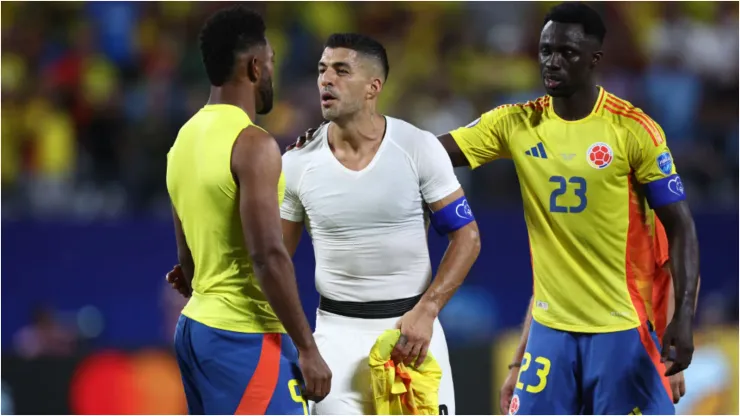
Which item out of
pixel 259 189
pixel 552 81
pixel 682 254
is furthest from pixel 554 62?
pixel 259 189

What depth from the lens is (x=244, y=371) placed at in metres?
4.38

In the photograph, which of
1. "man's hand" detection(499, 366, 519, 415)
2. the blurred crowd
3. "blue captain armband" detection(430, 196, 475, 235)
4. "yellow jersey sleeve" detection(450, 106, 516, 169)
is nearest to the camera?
"blue captain armband" detection(430, 196, 475, 235)

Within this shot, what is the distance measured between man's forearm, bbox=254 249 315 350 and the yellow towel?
66 centimetres

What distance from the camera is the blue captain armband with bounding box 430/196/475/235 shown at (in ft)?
16.4

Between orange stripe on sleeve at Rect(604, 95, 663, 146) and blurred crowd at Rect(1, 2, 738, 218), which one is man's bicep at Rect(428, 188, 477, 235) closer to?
orange stripe on sleeve at Rect(604, 95, 663, 146)

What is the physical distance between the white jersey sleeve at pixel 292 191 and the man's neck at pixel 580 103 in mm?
1249

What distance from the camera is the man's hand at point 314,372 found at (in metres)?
4.34

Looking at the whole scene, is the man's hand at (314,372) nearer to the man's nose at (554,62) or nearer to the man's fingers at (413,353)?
the man's fingers at (413,353)

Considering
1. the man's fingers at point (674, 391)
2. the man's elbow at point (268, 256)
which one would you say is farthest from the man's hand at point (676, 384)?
the man's elbow at point (268, 256)

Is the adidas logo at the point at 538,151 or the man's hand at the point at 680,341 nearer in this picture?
the man's hand at the point at 680,341

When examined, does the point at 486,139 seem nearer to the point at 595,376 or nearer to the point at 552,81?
the point at 552,81

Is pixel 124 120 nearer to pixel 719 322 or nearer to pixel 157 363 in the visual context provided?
pixel 157 363

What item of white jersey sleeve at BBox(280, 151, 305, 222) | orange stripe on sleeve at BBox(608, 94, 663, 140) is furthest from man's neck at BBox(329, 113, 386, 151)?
orange stripe on sleeve at BBox(608, 94, 663, 140)

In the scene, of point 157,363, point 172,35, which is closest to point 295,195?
point 157,363
